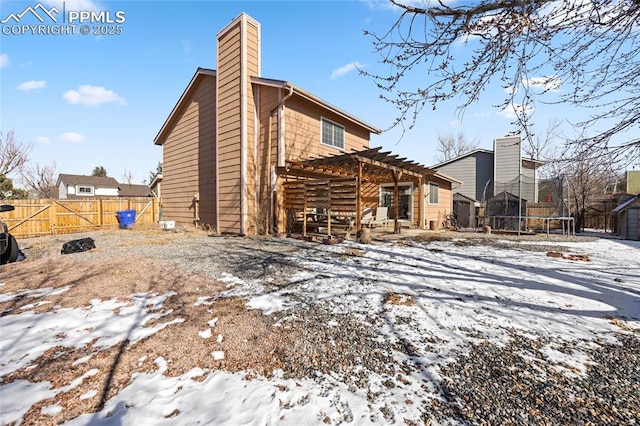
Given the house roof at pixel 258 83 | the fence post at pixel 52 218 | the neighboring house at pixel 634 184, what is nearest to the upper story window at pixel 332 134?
the house roof at pixel 258 83

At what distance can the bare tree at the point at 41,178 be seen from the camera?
28.5 m

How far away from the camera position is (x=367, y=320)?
3.08 m

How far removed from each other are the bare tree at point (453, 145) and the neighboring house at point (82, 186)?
145ft

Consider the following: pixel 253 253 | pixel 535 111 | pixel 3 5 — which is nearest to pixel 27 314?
pixel 253 253

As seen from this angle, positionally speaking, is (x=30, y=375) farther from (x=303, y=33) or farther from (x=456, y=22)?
(x=303, y=33)

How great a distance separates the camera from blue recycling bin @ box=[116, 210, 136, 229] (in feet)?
43.4

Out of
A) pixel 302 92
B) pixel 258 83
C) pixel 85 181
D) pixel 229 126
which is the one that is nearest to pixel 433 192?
pixel 302 92

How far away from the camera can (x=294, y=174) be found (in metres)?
9.80

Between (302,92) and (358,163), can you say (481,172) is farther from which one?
(302,92)

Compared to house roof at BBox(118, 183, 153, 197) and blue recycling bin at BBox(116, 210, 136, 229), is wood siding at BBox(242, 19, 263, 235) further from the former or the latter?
house roof at BBox(118, 183, 153, 197)

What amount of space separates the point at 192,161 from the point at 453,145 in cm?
3119

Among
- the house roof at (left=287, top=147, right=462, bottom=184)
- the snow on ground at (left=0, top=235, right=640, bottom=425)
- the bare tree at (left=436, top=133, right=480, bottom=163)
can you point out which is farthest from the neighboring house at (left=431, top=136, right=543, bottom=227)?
the bare tree at (left=436, top=133, right=480, bottom=163)

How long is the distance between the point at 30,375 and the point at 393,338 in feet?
10.4

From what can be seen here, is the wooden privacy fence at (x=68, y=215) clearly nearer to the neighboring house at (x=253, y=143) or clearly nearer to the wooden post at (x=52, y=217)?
the wooden post at (x=52, y=217)
